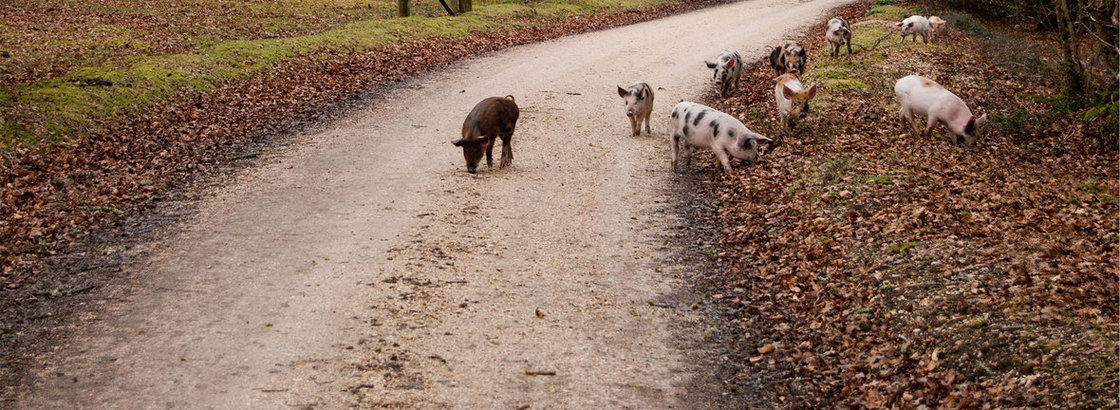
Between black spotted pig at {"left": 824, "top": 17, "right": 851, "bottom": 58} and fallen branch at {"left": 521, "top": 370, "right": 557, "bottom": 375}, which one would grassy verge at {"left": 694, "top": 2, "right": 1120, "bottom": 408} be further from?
black spotted pig at {"left": 824, "top": 17, "right": 851, "bottom": 58}

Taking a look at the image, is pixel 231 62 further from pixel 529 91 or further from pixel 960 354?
pixel 960 354

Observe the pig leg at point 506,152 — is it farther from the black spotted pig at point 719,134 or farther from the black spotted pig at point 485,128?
the black spotted pig at point 719,134

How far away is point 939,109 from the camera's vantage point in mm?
14141

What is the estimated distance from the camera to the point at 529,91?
68.6 feet

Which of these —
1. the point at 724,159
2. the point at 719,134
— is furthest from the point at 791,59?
the point at 724,159

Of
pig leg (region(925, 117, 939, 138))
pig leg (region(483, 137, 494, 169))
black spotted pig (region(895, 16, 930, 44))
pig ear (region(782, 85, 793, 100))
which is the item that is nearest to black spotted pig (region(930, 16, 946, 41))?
black spotted pig (region(895, 16, 930, 44))

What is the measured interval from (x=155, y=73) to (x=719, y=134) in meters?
12.5

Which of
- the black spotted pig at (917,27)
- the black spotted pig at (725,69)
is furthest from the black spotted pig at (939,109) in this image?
the black spotted pig at (917,27)

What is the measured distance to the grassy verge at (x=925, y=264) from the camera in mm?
7277

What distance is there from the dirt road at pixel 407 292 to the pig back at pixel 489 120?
28.7 inches

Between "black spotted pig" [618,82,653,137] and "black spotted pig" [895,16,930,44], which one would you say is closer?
"black spotted pig" [618,82,653,137]

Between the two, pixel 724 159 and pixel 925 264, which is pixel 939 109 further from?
pixel 925 264

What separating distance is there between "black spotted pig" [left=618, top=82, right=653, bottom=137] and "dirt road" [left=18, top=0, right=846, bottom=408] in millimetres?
491

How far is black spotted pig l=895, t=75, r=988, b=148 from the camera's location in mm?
13938
